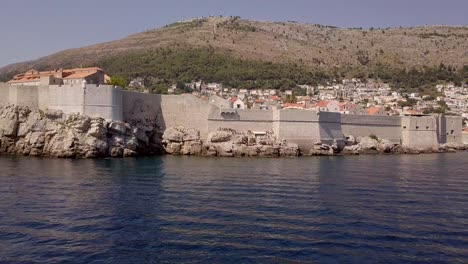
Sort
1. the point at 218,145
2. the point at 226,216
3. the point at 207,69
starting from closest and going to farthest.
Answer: the point at 226,216, the point at 218,145, the point at 207,69

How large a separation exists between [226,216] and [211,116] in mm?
21182

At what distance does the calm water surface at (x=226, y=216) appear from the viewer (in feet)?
34.0

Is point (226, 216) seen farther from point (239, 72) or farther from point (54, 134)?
point (239, 72)

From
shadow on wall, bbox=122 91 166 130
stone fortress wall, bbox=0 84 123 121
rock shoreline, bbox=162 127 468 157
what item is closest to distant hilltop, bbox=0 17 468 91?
shadow on wall, bbox=122 91 166 130

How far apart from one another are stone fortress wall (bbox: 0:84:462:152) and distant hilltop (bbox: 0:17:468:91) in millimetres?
37200

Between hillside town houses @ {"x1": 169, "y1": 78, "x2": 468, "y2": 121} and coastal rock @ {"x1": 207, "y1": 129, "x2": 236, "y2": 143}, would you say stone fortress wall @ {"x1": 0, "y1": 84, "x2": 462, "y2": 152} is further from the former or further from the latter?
hillside town houses @ {"x1": 169, "y1": 78, "x2": 468, "y2": 121}

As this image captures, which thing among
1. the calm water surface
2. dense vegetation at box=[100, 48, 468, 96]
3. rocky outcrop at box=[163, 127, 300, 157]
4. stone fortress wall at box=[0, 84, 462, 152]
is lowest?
the calm water surface

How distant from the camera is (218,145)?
33.1m

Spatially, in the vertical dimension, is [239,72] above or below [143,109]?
above

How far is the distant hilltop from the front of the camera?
266 ft

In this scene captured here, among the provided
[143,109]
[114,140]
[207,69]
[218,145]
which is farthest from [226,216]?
[207,69]

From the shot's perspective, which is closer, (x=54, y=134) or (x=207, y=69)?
(x=54, y=134)

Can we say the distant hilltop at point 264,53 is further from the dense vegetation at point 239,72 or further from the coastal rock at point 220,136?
the coastal rock at point 220,136

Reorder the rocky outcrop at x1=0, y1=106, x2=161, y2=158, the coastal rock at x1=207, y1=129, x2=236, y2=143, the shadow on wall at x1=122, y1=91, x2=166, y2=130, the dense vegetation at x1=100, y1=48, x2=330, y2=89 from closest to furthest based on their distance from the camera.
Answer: the rocky outcrop at x1=0, y1=106, x2=161, y2=158
the shadow on wall at x1=122, y1=91, x2=166, y2=130
the coastal rock at x1=207, y1=129, x2=236, y2=143
the dense vegetation at x1=100, y1=48, x2=330, y2=89
